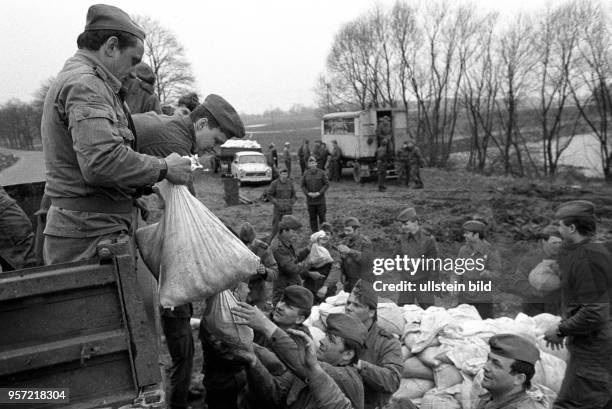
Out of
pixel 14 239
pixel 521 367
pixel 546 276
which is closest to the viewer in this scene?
pixel 521 367

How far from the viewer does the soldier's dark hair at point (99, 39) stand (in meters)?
2.09

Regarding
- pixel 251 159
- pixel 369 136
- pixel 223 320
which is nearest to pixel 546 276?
pixel 223 320

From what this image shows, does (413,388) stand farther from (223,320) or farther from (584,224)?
(223,320)

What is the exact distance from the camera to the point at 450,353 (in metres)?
3.93

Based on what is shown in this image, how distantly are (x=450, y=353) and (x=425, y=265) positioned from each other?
1842 millimetres

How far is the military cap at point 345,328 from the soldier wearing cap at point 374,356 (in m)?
0.19

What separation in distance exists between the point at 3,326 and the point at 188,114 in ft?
4.14

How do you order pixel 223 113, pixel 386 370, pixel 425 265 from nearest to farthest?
pixel 223 113, pixel 386 370, pixel 425 265

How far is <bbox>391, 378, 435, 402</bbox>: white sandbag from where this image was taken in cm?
398

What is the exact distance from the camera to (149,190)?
7.56ft

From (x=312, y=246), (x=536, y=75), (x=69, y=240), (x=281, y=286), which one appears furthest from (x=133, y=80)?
(x=536, y=75)

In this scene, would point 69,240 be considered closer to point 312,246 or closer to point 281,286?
point 281,286

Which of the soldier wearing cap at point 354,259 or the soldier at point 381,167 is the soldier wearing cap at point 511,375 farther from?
the soldier at point 381,167

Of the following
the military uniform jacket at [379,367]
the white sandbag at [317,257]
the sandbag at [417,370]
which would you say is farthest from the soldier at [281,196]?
the military uniform jacket at [379,367]
